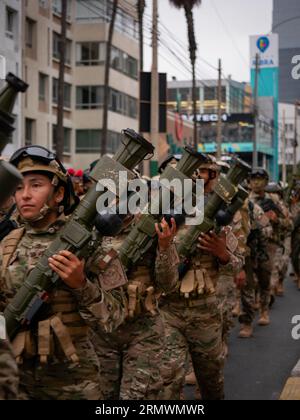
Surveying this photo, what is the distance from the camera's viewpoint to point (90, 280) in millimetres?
4121

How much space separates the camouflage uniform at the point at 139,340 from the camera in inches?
198

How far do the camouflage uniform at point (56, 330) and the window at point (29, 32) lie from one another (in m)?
31.5

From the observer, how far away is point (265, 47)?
29.5 meters

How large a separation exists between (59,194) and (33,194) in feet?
0.57

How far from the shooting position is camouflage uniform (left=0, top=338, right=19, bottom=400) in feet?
7.84

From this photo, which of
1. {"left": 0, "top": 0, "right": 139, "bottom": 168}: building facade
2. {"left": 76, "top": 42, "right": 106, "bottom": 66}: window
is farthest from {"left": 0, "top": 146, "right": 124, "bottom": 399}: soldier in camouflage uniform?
{"left": 76, "top": 42, "right": 106, "bottom": 66}: window

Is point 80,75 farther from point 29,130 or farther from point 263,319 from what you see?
point 263,319

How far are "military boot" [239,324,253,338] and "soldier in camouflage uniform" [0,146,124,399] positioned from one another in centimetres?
629

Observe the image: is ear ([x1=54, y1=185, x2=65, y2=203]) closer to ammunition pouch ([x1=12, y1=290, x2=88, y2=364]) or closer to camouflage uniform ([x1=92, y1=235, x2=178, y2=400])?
ammunition pouch ([x1=12, y1=290, x2=88, y2=364])

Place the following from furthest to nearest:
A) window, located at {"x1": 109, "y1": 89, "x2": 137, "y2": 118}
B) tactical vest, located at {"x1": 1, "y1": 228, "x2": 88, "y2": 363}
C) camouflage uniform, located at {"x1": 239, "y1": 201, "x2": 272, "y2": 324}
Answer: window, located at {"x1": 109, "y1": 89, "x2": 137, "y2": 118} < camouflage uniform, located at {"x1": 239, "y1": 201, "x2": 272, "y2": 324} < tactical vest, located at {"x1": 1, "y1": 228, "x2": 88, "y2": 363}

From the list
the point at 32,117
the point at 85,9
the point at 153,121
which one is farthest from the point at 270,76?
the point at 153,121

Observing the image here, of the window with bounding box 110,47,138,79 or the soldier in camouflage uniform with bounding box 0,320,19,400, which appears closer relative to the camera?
the soldier in camouflage uniform with bounding box 0,320,19,400

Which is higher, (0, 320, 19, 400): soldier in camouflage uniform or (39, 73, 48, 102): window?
(39, 73, 48, 102): window

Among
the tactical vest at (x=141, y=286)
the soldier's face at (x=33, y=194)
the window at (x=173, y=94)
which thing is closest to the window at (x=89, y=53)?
the tactical vest at (x=141, y=286)
